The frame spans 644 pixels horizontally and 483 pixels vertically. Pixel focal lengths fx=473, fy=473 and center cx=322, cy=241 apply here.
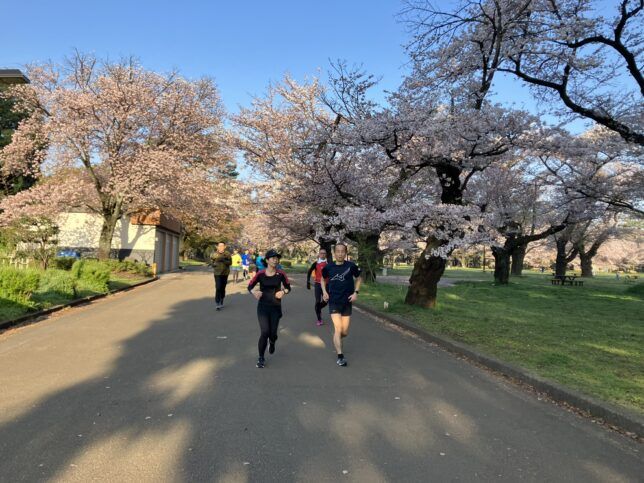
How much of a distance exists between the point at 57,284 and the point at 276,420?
11587 millimetres

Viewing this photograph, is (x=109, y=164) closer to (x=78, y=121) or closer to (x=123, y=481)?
(x=78, y=121)

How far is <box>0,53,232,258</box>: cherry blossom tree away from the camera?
75.3ft

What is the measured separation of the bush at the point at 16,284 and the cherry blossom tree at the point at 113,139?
41.6 ft

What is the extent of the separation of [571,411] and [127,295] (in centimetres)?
1550

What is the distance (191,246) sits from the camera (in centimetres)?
6259

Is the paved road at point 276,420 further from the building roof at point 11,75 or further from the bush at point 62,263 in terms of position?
the building roof at point 11,75

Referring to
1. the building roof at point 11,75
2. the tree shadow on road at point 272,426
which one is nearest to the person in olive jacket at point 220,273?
the tree shadow on road at point 272,426

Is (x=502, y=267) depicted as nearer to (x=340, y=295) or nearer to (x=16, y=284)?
(x=340, y=295)

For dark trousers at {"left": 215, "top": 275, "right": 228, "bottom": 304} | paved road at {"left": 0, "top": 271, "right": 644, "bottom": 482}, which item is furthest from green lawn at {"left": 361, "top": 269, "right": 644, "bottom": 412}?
dark trousers at {"left": 215, "top": 275, "right": 228, "bottom": 304}

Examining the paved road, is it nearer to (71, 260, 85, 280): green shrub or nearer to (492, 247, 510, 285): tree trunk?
(71, 260, 85, 280): green shrub

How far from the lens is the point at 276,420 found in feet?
Result: 14.7

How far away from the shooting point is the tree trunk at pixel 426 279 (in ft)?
42.2

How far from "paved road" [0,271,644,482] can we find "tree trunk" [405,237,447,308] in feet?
16.9

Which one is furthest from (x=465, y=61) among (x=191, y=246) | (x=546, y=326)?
(x=191, y=246)
